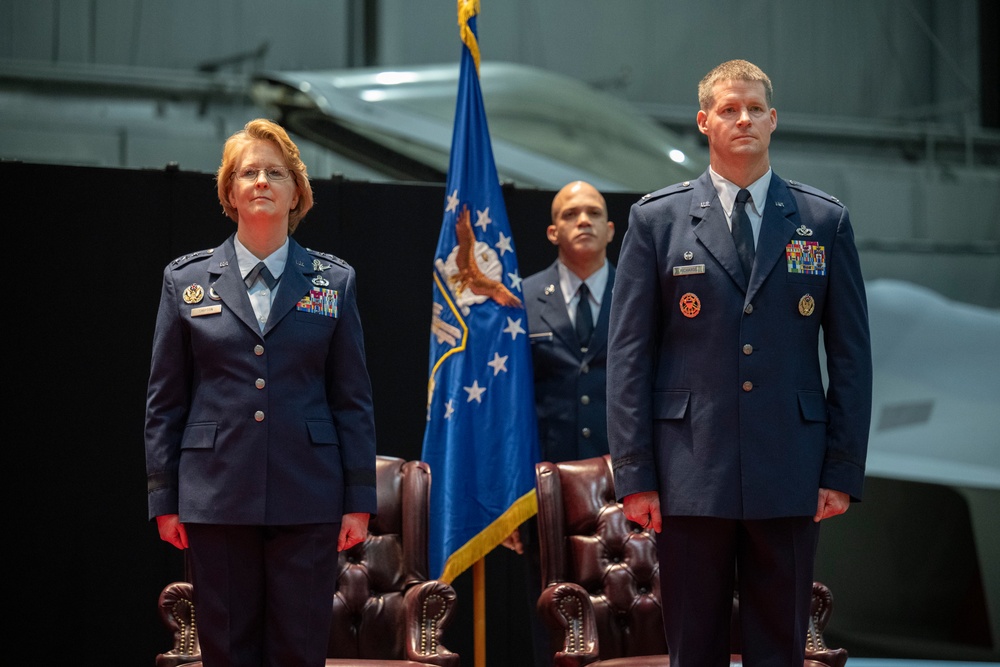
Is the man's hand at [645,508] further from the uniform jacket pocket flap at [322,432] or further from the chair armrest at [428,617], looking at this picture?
the chair armrest at [428,617]

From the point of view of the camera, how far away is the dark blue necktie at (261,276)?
6.86 feet

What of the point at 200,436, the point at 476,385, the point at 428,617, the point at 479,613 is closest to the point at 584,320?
the point at 476,385

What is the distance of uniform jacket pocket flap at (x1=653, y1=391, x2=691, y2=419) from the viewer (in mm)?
1955

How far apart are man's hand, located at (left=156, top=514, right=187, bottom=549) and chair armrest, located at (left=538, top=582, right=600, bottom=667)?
2.96 feet

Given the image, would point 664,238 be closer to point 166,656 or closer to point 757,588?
point 757,588

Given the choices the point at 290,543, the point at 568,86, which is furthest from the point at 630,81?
the point at 290,543

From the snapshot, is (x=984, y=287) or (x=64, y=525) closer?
(x=64, y=525)

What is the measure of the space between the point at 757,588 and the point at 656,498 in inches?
9.0

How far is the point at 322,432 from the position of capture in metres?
2.05

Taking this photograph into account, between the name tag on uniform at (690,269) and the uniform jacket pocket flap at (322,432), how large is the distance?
2.30ft

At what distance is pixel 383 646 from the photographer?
2.77 m

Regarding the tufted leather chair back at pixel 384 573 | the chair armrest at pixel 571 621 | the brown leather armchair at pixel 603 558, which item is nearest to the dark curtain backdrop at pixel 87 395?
the tufted leather chair back at pixel 384 573

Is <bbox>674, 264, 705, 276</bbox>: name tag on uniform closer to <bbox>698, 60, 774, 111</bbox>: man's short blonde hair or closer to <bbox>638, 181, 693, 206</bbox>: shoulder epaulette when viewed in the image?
<bbox>638, 181, 693, 206</bbox>: shoulder epaulette

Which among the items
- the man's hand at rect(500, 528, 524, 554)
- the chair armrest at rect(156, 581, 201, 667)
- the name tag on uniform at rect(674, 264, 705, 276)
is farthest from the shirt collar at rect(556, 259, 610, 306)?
the chair armrest at rect(156, 581, 201, 667)
